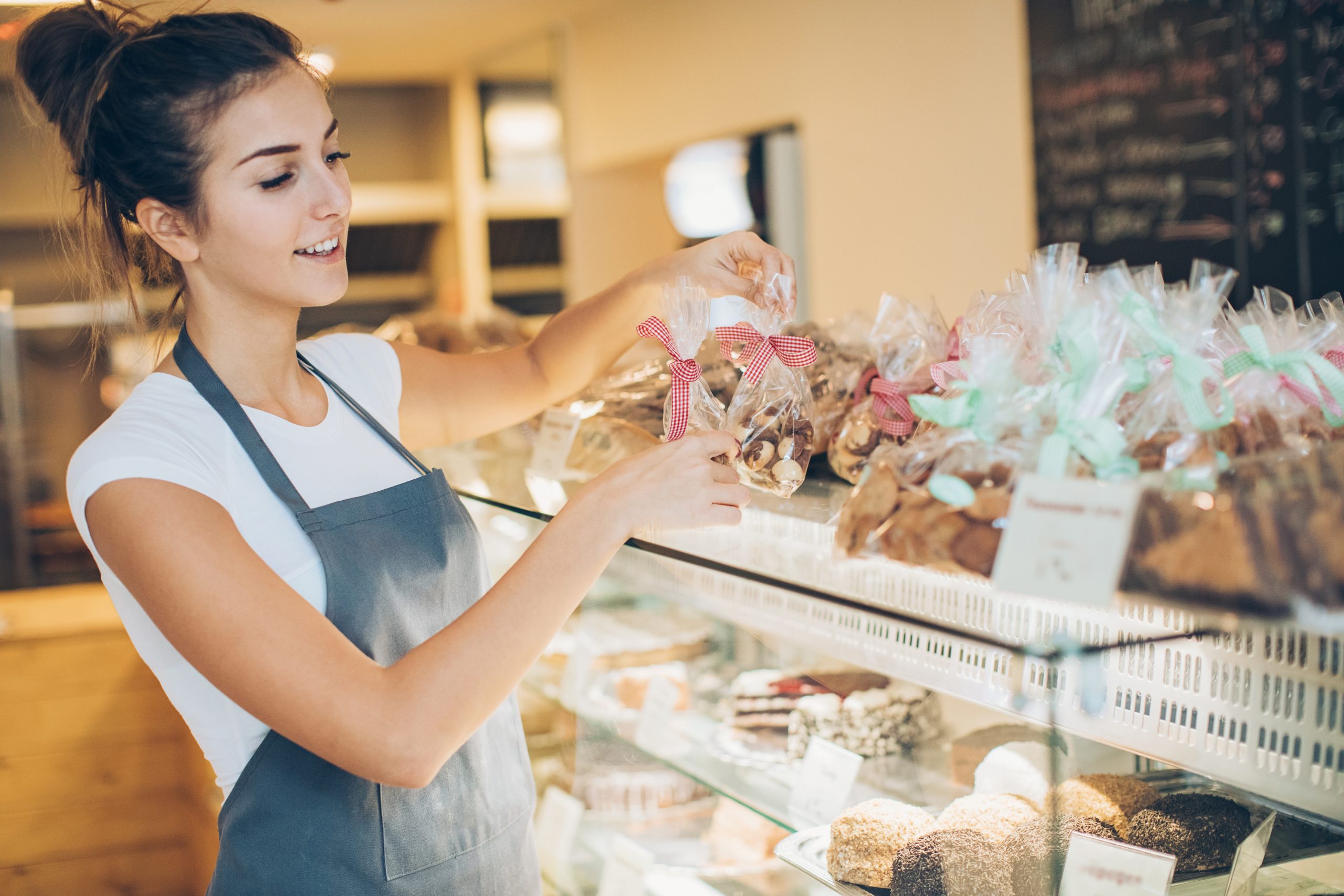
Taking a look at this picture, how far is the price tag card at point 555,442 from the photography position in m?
1.62

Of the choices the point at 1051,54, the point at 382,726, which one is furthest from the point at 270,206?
the point at 1051,54

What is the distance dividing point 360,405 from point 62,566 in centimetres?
503

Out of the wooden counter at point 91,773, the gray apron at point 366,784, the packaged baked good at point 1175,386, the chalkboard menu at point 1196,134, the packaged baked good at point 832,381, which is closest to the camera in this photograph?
the packaged baked good at point 1175,386

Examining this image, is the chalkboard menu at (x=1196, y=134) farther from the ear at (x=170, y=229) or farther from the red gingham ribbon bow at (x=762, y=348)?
the ear at (x=170, y=229)

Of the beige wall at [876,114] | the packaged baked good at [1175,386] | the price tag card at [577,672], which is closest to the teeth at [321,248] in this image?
the packaged baked good at [1175,386]

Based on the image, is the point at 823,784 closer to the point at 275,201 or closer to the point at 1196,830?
the point at 1196,830

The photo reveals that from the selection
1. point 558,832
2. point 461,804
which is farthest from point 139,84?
point 558,832

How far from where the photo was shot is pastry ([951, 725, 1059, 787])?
4.80ft

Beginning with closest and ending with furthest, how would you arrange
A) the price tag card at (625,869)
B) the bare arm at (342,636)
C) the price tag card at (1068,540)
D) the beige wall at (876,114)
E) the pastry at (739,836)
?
the price tag card at (1068,540), the bare arm at (342,636), the pastry at (739,836), the price tag card at (625,869), the beige wall at (876,114)

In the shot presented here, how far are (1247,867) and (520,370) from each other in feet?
3.62

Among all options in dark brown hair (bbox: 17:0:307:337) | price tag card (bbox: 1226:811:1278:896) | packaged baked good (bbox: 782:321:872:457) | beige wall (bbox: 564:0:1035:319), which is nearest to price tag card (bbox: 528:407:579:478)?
→ packaged baked good (bbox: 782:321:872:457)

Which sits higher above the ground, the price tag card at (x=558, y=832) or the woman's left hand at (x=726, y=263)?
the woman's left hand at (x=726, y=263)

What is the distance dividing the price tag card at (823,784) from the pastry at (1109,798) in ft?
1.14

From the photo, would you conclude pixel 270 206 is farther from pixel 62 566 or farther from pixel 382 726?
pixel 62 566
